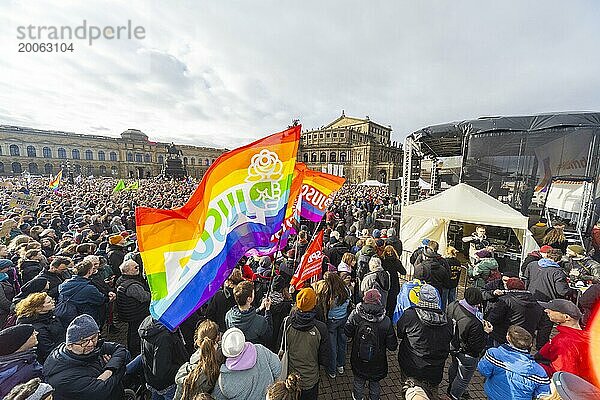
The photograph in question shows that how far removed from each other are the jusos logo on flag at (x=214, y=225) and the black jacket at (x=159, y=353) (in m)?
0.50

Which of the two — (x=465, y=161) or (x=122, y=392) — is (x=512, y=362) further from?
(x=465, y=161)

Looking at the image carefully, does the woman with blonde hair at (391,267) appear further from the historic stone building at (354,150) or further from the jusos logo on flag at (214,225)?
the historic stone building at (354,150)


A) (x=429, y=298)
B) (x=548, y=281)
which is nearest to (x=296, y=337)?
(x=429, y=298)

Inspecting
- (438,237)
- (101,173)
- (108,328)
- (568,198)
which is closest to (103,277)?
(108,328)

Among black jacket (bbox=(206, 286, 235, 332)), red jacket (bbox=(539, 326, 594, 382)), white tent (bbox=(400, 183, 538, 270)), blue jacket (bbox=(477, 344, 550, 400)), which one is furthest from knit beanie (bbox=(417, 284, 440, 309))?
white tent (bbox=(400, 183, 538, 270))

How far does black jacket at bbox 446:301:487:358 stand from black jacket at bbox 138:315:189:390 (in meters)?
3.26

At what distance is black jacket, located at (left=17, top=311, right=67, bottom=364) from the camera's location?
2.89m

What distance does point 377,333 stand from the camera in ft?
10.3

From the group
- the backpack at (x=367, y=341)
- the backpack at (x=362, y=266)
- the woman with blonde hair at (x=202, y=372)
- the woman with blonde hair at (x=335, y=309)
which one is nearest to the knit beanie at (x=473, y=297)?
the backpack at (x=367, y=341)

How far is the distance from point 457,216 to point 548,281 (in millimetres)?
2766

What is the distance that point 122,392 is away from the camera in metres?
2.71

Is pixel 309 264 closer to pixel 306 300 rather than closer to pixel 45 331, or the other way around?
pixel 306 300

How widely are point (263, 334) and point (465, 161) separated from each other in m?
10.8

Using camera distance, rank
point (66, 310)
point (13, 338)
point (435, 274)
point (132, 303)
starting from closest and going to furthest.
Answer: point (13, 338), point (66, 310), point (132, 303), point (435, 274)
